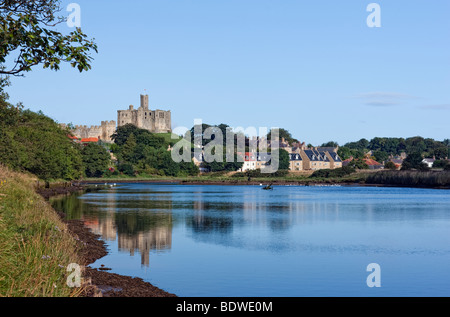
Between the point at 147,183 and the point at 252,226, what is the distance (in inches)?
3760

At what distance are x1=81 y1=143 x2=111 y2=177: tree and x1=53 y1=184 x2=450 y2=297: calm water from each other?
78.9m

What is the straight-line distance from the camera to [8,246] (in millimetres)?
13422

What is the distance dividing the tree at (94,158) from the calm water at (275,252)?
78904 millimetres

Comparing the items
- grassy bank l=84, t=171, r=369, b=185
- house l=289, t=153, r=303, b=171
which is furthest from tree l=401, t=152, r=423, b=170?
house l=289, t=153, r=303, b=171

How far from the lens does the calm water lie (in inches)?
744

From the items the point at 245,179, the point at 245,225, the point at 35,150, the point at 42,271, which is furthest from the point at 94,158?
the point at 42,271

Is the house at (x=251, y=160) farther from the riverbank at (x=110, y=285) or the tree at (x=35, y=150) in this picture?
the riverbank at (x=110, y=285)

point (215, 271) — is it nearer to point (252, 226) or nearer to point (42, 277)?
point (42, 277)

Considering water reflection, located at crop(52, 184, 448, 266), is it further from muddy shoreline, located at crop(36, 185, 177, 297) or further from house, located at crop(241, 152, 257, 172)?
house, located at crop(241, 152, 257, 172)

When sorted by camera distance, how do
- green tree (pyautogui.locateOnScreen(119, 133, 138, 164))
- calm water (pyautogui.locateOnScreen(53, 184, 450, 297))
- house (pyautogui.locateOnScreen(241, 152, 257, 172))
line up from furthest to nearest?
house (pyautogui.locateOnScreen(241, 152, 257, 172)) → green tree (pyautogui.locateOnScreen(119, 133, 138, 164)) → calm water (pyautogui.locateOnScreen(53, 184, 450, 297))

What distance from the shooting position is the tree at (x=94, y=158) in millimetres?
122631

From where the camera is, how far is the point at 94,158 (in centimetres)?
12319

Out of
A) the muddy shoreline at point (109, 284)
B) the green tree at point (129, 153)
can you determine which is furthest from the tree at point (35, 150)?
the green tree at point (129, 153)
